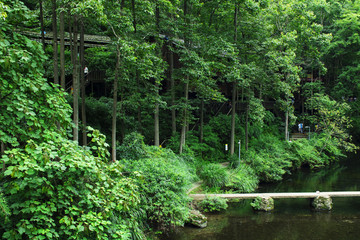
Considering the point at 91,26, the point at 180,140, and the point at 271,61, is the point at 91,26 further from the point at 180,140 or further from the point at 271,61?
the point at 271,61

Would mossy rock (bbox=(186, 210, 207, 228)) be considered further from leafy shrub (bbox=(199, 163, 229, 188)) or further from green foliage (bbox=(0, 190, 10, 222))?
green foliage (bbox=(0, 190, 10, 222))

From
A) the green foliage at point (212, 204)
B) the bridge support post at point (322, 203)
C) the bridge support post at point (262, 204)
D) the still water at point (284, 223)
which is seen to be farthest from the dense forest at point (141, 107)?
the bridge support post at point (322, 203)

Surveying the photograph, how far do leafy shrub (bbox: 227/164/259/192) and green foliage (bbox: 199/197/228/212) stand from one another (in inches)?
107

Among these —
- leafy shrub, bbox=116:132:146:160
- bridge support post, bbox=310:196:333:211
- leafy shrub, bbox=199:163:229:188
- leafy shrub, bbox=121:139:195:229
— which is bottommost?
bridge support post, bbox=310:196:333:211

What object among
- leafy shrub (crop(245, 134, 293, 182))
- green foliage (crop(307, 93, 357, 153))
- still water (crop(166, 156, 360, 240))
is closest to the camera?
still water (crop(166, 156, 360, 240))

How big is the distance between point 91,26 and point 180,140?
8695 millimetres

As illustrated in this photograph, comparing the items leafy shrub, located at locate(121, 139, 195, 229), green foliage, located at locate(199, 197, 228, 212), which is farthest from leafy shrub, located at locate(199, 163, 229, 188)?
leafy shrub, located at locate(121, 139, 195, 229)

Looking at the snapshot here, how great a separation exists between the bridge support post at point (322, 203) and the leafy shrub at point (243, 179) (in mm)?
3628

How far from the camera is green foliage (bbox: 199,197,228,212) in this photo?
46.4 feet

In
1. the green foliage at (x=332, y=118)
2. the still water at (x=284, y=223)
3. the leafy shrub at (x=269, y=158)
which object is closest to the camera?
the still water at (x=284, y=223)

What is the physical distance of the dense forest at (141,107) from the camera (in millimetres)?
6441

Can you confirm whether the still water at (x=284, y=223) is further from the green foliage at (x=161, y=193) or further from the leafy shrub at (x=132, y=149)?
the leafy shrub at (x=132, y=149)

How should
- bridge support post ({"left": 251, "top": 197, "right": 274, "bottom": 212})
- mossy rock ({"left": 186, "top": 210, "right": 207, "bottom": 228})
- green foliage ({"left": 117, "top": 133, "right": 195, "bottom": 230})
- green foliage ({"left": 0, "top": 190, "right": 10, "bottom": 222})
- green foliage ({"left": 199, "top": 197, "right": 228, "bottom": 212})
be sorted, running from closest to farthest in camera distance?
green foliage ({"left": 0, "top": 190, "right": 10, "bottom": 222}) → green foliage ({"left": 117, "top": 133, "right": 195, "bottom": 230}) → mossy rock ({"left": 186, "top": 210, "right": 207, "bottom": 228}) → green foliage ({"left": 199, "top": 197, "right": 228, "bottom": 212}) → bridge support post ({"left": 251, "top": 197, "right": 274, "bottom": 212})

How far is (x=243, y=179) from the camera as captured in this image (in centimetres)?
1819
